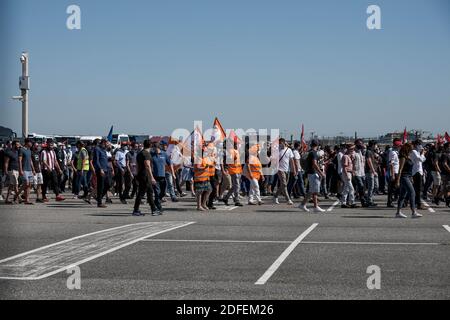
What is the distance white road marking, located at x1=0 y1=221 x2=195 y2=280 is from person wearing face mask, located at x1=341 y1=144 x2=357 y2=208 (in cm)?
671

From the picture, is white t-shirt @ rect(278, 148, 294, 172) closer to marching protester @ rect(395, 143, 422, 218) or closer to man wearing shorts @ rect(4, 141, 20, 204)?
marching protester @ rect(395, 143, 422, 218)

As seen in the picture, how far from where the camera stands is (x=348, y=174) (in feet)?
64.1

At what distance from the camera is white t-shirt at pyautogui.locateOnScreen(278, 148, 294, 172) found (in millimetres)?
21422

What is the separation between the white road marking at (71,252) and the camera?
29.2 feet

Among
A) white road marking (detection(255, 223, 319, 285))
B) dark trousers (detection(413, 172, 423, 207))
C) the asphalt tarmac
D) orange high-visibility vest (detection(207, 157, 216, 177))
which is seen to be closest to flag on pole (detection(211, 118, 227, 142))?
orange high-visibility vest (detection(207, 157, 216, 177))

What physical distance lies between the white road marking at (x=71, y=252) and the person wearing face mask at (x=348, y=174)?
22.0 ft

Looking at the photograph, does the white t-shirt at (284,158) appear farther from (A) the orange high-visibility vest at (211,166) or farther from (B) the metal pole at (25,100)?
(B) the metal pole at (25,100)

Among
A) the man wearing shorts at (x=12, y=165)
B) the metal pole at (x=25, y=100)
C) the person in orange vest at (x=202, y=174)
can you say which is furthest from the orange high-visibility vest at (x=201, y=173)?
the metal pole at (x=25, y=100)

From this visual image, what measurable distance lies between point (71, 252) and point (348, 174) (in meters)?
10.7

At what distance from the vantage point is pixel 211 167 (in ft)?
61.3

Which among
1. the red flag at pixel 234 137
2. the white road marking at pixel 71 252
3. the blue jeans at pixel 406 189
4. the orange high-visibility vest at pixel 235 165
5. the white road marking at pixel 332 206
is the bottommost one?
the white road marking at pixel 332 206

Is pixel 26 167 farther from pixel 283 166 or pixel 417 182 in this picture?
pixel 417 182

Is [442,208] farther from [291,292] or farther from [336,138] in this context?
[336,138]
